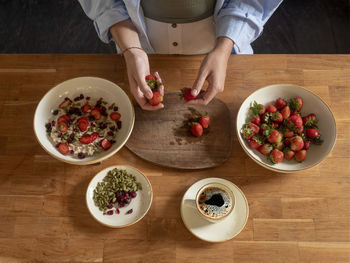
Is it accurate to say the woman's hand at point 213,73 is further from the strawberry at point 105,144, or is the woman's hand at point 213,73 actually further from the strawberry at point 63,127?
the strawberry at point 63,127

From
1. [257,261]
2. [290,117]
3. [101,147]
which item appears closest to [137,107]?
[101,147]

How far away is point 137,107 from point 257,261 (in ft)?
2.38

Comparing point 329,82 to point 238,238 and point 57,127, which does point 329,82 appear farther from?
point 57,127

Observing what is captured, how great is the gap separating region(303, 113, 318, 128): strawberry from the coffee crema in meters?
0.42

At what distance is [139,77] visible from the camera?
124cm

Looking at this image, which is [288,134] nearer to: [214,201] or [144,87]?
[214,201]

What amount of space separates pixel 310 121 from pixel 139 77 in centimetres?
66

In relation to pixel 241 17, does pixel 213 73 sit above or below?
below

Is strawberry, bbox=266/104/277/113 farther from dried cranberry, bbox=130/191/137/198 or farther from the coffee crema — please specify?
dried cranberry, bbox=130/191/137/198

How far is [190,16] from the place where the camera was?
1361mm

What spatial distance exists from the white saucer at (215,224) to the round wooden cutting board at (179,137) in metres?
0.10

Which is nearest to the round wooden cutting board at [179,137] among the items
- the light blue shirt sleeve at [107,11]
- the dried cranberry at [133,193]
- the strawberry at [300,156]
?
the dried cranberry at [133,193]

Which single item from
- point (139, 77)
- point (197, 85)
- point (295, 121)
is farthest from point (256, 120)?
point (139, 77)

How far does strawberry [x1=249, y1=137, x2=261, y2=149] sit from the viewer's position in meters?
1.21
